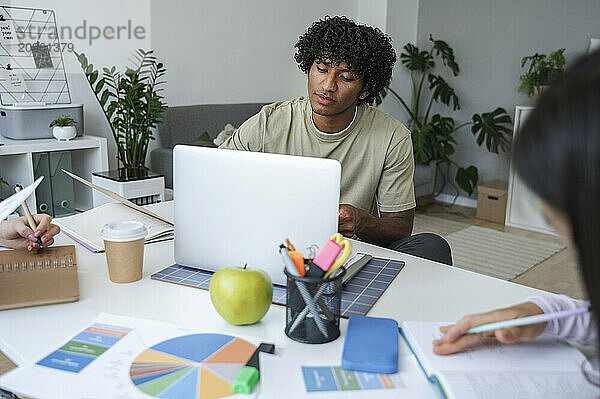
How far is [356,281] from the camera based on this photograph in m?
1.22

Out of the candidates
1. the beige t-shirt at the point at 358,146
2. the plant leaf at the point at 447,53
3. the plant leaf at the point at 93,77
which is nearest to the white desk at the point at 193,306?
the beige t-shirt at the point at 358,146

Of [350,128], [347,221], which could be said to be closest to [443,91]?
[350,128]

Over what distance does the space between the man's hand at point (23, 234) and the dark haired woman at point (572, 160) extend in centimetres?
102

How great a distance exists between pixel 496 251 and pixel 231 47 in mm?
2291

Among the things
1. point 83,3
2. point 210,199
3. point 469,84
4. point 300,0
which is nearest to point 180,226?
point 210,199

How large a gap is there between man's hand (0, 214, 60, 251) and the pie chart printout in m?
0.52

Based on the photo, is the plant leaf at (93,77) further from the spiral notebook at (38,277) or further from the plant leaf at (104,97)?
the spiral notebook at (38,277)

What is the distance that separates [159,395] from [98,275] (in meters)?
0.52

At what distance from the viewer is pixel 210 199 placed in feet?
3.85

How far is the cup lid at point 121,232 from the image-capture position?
1129 mm

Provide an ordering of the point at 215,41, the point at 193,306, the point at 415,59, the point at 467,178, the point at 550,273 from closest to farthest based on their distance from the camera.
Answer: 1. the point at 193,306
2. the point at 550,273
3. the point at 215,41
4. the point at 467,178
5. the point at 415,59

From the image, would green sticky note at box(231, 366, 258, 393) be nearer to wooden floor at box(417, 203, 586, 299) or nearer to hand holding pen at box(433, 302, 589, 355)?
hand holding pen at box(433, 302, 589, 355)

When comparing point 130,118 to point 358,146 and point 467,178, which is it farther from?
point 467,178

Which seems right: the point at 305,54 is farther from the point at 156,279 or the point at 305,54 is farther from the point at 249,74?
the point at 249,74
